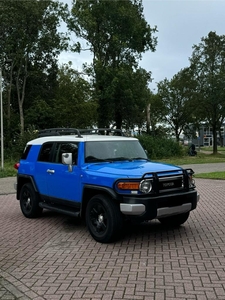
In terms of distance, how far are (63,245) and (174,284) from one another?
235 centimetres

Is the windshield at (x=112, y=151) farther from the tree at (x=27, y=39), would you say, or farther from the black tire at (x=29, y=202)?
the tree at (x=27, y=39)

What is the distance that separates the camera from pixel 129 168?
6102mm

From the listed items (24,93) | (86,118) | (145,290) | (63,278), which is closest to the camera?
(145,290)

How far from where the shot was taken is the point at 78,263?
5098mm

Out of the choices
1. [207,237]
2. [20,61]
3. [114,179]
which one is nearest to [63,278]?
[114,179]

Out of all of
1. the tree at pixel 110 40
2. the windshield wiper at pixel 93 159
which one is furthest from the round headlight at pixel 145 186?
the tree at pixel 110 40

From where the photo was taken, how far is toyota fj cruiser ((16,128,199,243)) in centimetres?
574

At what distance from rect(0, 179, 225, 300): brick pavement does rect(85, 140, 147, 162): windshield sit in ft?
4.65

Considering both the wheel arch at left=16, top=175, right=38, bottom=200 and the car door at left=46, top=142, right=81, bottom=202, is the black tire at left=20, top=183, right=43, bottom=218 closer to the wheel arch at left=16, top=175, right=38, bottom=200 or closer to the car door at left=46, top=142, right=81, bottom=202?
the wheel arch at left=16, top=175, right=38, bottom=200

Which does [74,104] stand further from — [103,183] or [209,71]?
[103,183]

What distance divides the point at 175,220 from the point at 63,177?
2349mm

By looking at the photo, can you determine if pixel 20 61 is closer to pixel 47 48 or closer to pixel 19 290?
pixel 47 48

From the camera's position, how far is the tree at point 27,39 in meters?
35.8

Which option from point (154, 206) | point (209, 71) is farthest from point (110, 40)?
point (154, 206)
